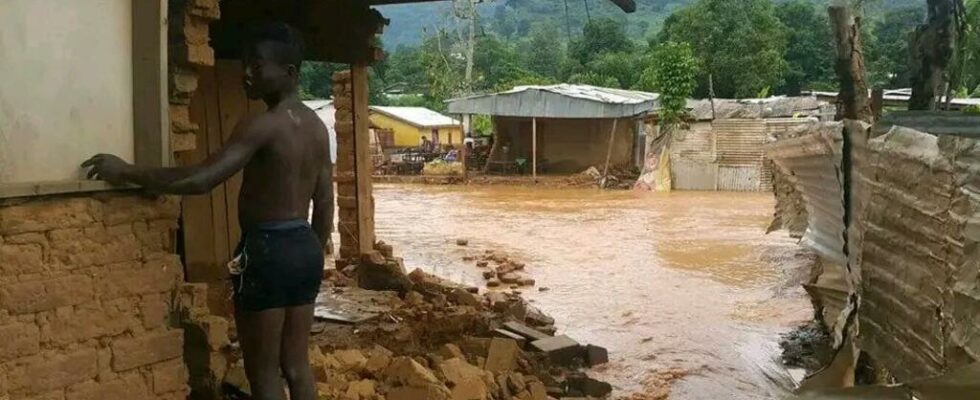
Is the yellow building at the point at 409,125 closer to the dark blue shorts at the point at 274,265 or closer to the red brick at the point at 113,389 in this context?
the red brick at the point at 113,389

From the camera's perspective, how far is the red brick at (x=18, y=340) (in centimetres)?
328

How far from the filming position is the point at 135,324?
374cm

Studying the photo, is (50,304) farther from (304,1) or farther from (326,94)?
(326,94)

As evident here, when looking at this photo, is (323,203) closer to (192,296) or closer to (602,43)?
(192,296)

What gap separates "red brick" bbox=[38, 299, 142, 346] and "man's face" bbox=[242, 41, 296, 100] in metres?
1.14

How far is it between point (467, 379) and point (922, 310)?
2440mm

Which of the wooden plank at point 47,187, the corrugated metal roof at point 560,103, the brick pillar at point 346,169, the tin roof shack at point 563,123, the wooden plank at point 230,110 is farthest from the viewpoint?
the tin roof shack at point 563,123

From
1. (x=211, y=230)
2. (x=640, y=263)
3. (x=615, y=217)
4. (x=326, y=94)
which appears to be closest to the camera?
(x=211, y=230)

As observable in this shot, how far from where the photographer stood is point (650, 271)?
38.1 feet

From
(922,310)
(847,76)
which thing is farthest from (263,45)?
(847,76)

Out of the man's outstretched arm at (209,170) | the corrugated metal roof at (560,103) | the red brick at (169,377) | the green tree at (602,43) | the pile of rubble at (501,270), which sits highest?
the green tree at (602,43)

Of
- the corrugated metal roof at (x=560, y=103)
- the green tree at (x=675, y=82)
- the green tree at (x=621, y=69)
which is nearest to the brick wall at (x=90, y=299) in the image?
the green tree at (x=675, y=82)

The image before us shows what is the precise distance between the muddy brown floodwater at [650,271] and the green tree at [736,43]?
739 centimetres

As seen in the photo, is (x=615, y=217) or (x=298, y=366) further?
(x=615, y=217)
